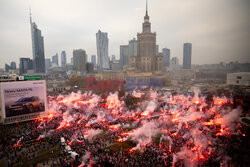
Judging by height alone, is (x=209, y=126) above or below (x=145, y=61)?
below

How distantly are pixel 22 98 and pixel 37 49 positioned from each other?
154966mm

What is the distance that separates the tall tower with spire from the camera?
9256cm

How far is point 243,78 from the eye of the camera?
47.6 metres

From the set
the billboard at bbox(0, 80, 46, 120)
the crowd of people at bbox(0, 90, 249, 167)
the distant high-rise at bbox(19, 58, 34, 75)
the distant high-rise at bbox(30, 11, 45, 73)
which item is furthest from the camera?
the distant high-rise at bbox(30, 11, 45, 73)

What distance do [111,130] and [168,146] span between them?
9423mm

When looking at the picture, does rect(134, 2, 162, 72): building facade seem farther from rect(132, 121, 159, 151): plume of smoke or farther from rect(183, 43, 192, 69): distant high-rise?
rect(183, 43, 192, 69): distant high-rise

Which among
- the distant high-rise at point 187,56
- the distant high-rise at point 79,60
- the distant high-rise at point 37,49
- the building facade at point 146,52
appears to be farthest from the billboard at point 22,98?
the distant high-rise at point 187,56

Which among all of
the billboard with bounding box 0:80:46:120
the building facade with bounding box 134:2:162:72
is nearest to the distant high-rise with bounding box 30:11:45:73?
the building facade with bounding box 134:2:162:72

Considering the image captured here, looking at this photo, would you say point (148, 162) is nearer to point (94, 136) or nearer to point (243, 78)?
point (94, 136)

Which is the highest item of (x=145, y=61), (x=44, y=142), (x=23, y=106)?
(x=145, y=61)

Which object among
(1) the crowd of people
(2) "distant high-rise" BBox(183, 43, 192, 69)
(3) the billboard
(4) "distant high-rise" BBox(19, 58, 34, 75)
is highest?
(2) "distant high-rise" BBox(183, 43, 192, 69)

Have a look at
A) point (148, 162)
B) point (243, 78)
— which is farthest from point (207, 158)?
point (243, 78)

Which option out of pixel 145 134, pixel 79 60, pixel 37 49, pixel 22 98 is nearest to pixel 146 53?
pixel 22 98

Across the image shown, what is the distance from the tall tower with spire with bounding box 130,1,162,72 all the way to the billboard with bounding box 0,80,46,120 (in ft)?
216
